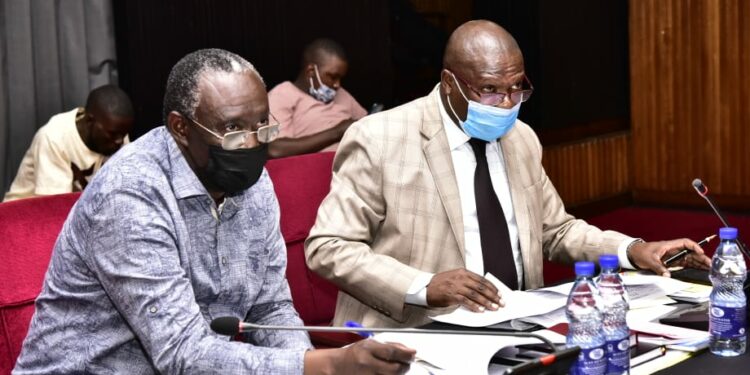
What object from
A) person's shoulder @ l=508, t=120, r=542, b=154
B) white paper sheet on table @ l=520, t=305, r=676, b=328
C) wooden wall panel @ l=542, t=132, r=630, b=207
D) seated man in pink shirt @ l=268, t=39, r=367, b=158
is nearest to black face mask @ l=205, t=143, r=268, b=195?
white paper sheet on table @ l=520, t=305, r=676, b=328

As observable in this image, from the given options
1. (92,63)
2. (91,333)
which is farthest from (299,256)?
(92,63)

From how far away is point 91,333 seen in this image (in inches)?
84.0

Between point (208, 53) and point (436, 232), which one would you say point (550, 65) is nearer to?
point (436, 232)

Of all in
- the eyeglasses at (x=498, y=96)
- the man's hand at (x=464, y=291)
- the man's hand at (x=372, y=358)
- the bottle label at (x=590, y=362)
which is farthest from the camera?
the eyeglasses at (x=498, y=96)

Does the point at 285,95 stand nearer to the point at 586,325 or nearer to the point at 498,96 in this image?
the point at 498,96

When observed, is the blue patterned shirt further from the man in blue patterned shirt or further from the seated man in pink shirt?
the seated man in pink shirt

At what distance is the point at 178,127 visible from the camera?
224 cm

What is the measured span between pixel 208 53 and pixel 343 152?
790mm

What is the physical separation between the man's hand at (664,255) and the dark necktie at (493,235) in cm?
35

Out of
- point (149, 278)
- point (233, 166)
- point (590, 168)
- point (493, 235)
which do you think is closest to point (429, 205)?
point (493, 235)

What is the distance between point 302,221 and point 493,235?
0.75 m

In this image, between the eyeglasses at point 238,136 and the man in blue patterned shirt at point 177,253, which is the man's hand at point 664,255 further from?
the eyeglasses at point 238,136

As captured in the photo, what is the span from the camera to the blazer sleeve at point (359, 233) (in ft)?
8.98

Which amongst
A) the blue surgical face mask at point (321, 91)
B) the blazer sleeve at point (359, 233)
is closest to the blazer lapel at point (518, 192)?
the blazer sleeve at point (359, 233)
